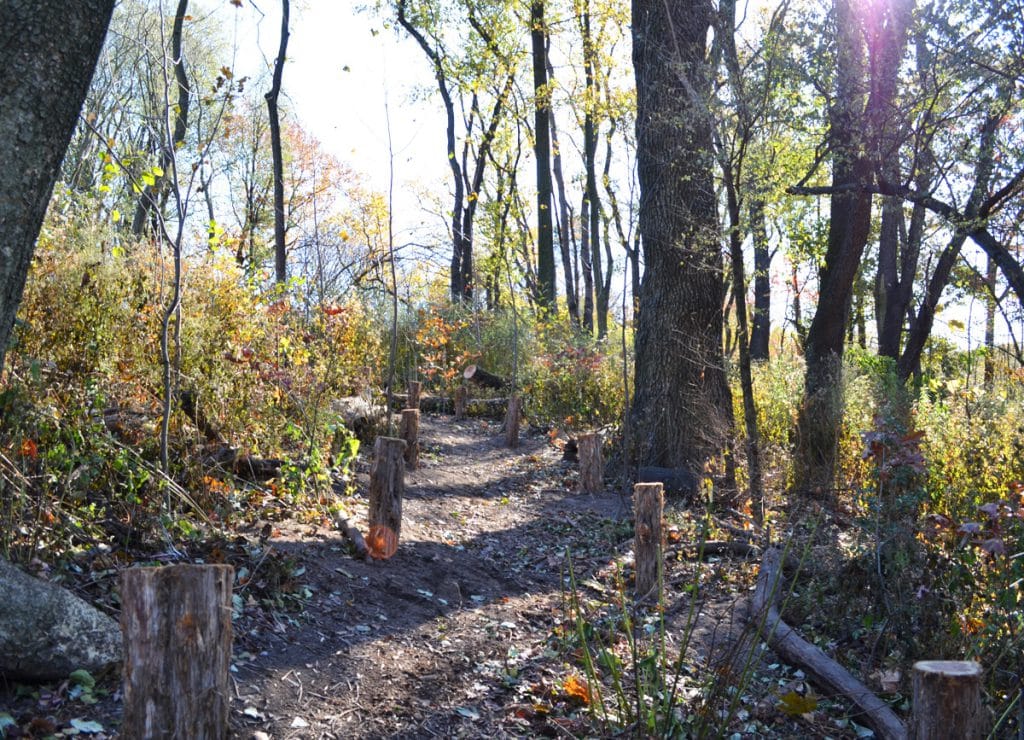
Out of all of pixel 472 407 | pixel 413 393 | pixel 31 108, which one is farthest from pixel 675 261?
pixel 31 108

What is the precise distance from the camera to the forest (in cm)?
324

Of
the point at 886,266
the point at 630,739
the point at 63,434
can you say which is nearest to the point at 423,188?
the point at 886,266

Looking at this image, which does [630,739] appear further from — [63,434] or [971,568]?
[63,434]

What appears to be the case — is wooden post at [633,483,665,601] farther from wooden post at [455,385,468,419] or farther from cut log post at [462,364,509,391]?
cut log post at [462,364,509,391]

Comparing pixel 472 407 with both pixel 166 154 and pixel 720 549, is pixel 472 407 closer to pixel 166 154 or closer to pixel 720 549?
pixel 720 549

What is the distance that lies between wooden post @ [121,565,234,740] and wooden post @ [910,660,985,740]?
8.09 feet

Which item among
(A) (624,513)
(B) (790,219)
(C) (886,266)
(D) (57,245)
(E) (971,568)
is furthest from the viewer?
(C) (886,266)

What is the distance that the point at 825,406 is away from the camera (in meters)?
8.91

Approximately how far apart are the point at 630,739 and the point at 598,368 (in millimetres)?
9741

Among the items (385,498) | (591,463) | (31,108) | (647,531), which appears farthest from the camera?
(591,463)

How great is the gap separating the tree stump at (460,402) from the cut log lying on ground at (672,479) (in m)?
5.30

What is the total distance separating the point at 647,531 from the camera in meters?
5.51

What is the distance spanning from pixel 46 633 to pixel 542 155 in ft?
50.9

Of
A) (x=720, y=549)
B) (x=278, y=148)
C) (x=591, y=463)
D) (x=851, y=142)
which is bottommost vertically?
(x=720, y=549)
